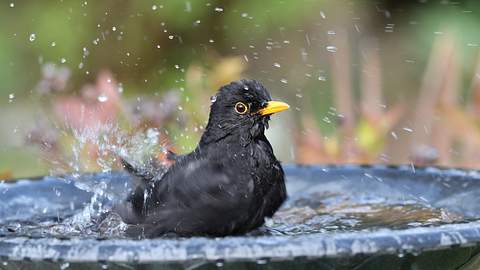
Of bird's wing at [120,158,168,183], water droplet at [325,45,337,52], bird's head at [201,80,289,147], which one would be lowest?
bird's wing at [120,158,168,183]

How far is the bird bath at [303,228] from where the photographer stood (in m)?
2.40

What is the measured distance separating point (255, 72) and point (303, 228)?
464 centimetres

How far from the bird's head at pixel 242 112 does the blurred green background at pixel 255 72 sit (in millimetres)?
1369

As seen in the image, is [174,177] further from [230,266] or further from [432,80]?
[432,80]

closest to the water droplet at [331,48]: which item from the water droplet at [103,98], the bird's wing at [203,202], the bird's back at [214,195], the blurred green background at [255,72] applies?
the blurred green background at [255,72]

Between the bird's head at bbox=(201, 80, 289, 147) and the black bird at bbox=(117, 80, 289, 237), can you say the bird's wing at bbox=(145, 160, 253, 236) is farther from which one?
the bird's head at bbox=(201, 80, 289, 147)

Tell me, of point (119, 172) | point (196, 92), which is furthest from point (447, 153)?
point (119, 172)

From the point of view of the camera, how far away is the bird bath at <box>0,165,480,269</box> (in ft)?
7.88

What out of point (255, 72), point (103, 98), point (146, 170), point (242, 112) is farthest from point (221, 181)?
point (255, 72)

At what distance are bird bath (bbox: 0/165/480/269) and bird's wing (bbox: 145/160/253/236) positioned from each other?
0.08 m

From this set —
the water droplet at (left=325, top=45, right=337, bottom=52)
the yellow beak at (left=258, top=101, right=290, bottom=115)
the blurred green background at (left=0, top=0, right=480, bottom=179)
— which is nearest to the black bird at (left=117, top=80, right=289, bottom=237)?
the yellow beak at (left=258, top=101, right=290, bottom=115)

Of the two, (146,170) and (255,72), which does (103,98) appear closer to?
(146,170)

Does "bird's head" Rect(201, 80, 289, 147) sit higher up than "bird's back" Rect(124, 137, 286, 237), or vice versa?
"bird's head" Rect(201, 80, 289, 147)

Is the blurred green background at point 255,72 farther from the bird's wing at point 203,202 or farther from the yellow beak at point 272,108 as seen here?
the bird's wing at point 203,202
